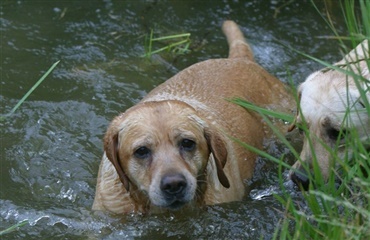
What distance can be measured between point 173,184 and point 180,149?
308 mm

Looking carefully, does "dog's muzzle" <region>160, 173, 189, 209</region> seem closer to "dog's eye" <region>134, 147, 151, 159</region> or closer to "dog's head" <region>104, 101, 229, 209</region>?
"dog's head" <region>104, 101, 229, 209</region>

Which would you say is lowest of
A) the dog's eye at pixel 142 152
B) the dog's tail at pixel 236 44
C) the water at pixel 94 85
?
the water at pixel 94 85

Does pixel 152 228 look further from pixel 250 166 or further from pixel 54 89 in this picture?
pixel 54 89

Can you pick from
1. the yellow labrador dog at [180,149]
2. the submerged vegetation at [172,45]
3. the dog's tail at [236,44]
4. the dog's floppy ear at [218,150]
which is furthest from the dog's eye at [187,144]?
the submerged vegetation at [172,45]

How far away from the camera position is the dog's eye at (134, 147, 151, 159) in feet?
15.9

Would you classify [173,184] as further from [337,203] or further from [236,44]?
[236,44]

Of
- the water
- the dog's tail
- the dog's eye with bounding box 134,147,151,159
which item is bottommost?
the water

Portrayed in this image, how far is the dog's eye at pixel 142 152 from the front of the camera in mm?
4848

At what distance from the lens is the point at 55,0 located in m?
8.80

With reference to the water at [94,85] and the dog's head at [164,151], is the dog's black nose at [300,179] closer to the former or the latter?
the water at [94,85]

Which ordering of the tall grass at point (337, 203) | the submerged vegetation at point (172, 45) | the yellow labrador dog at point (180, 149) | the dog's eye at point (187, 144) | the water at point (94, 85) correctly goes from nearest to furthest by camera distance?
the tall grass at point (337, 203) < the yellow labrador dog at point (180, 149) < the dog's eye at point (187, 144) < the water at point (94, 85) < the submerged vegetation at point (172, 45)

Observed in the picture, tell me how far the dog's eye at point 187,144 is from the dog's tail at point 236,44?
7.48 feet

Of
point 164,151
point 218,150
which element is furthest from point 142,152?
point 218,150

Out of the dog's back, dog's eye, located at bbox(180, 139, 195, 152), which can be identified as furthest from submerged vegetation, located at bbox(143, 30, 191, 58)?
dog's eye, located at bbox(180, 139, 195, 152)
